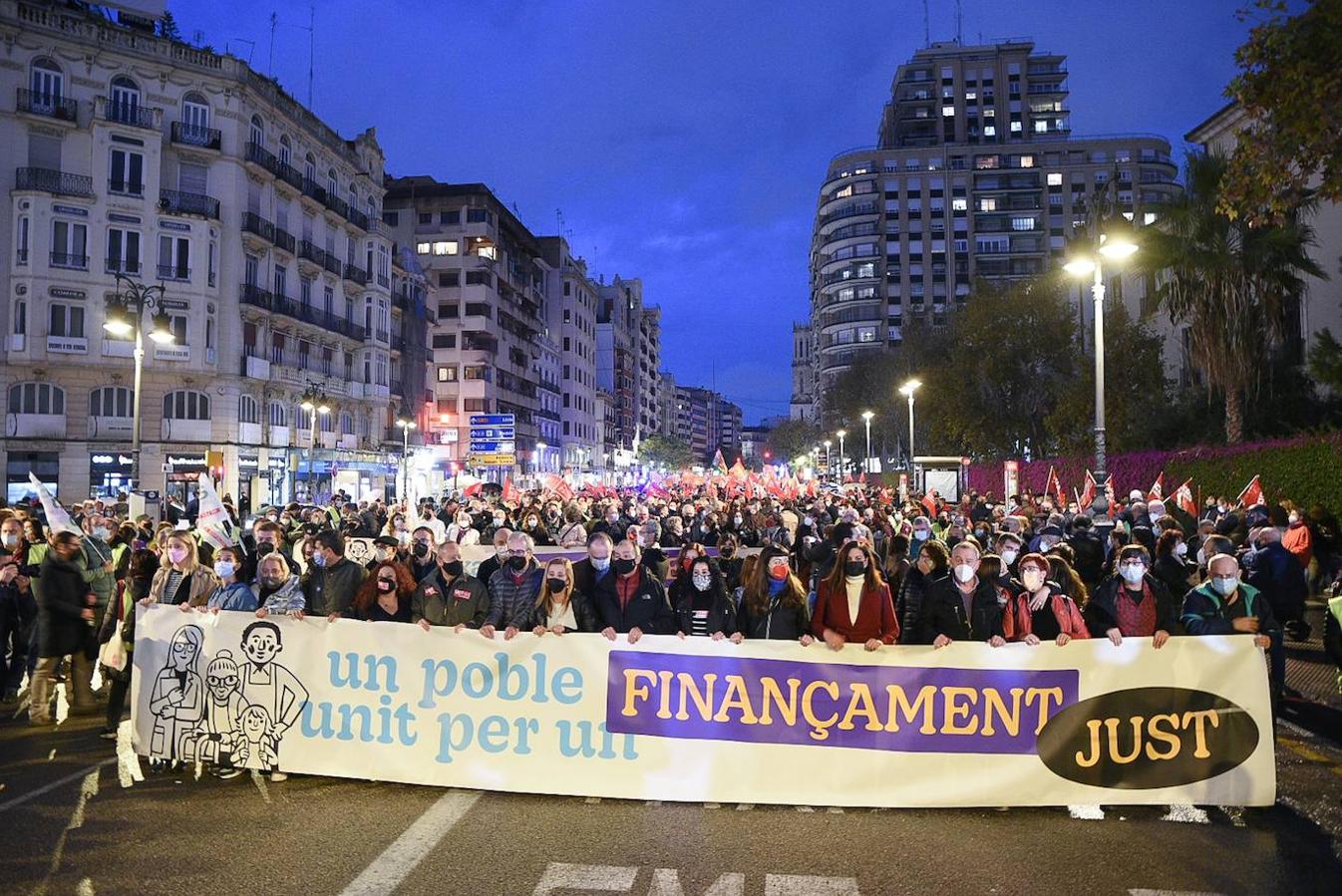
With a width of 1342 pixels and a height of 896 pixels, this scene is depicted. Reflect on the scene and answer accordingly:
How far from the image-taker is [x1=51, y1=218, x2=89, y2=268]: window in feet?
122

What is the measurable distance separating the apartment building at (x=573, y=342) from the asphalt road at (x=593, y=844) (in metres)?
88.9

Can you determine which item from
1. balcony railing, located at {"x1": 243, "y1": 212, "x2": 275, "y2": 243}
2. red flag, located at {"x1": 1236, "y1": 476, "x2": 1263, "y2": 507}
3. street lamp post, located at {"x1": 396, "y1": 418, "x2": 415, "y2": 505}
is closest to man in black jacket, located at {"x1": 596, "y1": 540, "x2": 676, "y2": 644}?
red flag, located at {"x1": 1236, "y1": 476, "x2": 1263, "y2": 507}

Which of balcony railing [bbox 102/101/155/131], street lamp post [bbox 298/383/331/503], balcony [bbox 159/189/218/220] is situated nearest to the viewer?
balcony railing [bbox 102/101/155/131]

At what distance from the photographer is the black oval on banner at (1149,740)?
5918mm

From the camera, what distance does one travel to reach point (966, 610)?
7.08 meters

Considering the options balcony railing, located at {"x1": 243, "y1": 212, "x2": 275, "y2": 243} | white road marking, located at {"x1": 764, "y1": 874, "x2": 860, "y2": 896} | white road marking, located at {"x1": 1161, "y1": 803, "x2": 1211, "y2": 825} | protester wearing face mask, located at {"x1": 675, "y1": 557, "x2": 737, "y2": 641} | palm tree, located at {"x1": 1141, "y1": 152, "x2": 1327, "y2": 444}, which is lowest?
white road marking, located at {"x1": 764, "y1": 874, "x2": 860, "y2": 896}

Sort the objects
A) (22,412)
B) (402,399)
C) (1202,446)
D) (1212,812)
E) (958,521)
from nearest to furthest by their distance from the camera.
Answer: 1. (1212,812)
2. (958,521)
3. (1202,446)
4. (22,412)
5. (402,399)

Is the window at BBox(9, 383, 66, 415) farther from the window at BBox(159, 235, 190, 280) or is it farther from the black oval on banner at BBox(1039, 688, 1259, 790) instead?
the black oval on banner at BBox(1039, 688, 1259, 790)

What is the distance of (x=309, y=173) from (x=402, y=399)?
53.2 feet

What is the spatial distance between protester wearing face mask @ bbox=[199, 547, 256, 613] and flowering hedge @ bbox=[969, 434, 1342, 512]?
1686cm

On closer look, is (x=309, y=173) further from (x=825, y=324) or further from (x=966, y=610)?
(x=825, y=324)

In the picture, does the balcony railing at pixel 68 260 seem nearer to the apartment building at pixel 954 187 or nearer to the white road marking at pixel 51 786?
the white road marking at pixel 51 786

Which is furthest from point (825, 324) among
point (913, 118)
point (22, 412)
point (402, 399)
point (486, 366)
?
point (22, 412)

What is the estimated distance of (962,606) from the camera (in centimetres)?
704
